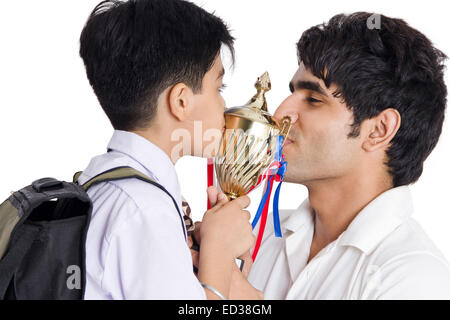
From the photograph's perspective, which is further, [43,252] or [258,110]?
[258,110]

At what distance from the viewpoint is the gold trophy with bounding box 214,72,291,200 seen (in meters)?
2.01

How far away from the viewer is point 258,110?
2.10 metres

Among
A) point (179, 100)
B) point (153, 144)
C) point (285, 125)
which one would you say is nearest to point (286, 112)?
point (285, 125)

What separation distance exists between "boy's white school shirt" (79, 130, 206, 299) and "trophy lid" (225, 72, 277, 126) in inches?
22.6

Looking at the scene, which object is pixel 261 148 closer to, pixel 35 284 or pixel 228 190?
pixel 228 190

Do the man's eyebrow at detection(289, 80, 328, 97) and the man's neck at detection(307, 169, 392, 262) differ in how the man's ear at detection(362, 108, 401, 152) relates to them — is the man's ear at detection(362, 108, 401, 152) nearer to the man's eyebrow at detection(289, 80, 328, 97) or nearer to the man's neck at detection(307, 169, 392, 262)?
the man's neck at detection(307, 169, 392, 262)

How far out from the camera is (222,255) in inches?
69.5

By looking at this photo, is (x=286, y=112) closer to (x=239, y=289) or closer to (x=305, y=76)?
(x=305, y=76)

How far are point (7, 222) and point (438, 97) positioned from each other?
1.87 meters

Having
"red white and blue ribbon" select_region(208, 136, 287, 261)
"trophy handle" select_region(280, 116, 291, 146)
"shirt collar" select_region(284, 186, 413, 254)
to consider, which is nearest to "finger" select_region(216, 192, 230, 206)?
"red white and blue ribbon" select_region(208, 136, 287, 261)

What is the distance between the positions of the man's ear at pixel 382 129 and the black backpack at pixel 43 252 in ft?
4.47

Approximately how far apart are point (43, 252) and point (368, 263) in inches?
46.5
